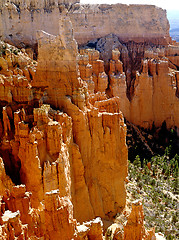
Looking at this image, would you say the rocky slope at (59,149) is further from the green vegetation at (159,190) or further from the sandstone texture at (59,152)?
the green vegetation at (159,190)

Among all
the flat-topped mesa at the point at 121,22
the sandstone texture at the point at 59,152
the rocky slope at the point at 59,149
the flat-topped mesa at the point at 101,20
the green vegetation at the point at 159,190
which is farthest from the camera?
the flat-topped mesa at the point at 121,22

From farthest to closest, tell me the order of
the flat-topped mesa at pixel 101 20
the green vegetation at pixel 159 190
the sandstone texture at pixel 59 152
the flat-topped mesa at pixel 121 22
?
1. the flat-topped mesa at pixel 121 22
2. the flat-topped mesa at pixel 101 20
3. the green vegetation at pixel 159 190
4. the sandstone texture at pixel 59 152

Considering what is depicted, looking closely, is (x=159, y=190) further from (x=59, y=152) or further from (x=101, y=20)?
(x=101, y=20)

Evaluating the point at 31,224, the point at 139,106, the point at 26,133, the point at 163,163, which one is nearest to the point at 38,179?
the point at 26,133

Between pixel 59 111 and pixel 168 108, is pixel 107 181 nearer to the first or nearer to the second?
pixel 59 111

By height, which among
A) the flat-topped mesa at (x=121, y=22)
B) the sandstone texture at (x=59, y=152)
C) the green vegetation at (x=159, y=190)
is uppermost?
the flat-topped mesa at (x=121, y=22)

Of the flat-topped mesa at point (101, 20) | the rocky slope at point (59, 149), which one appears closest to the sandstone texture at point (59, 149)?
the rocky slope at point (59, 149)

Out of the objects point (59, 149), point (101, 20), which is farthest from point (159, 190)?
point (101, 20)
